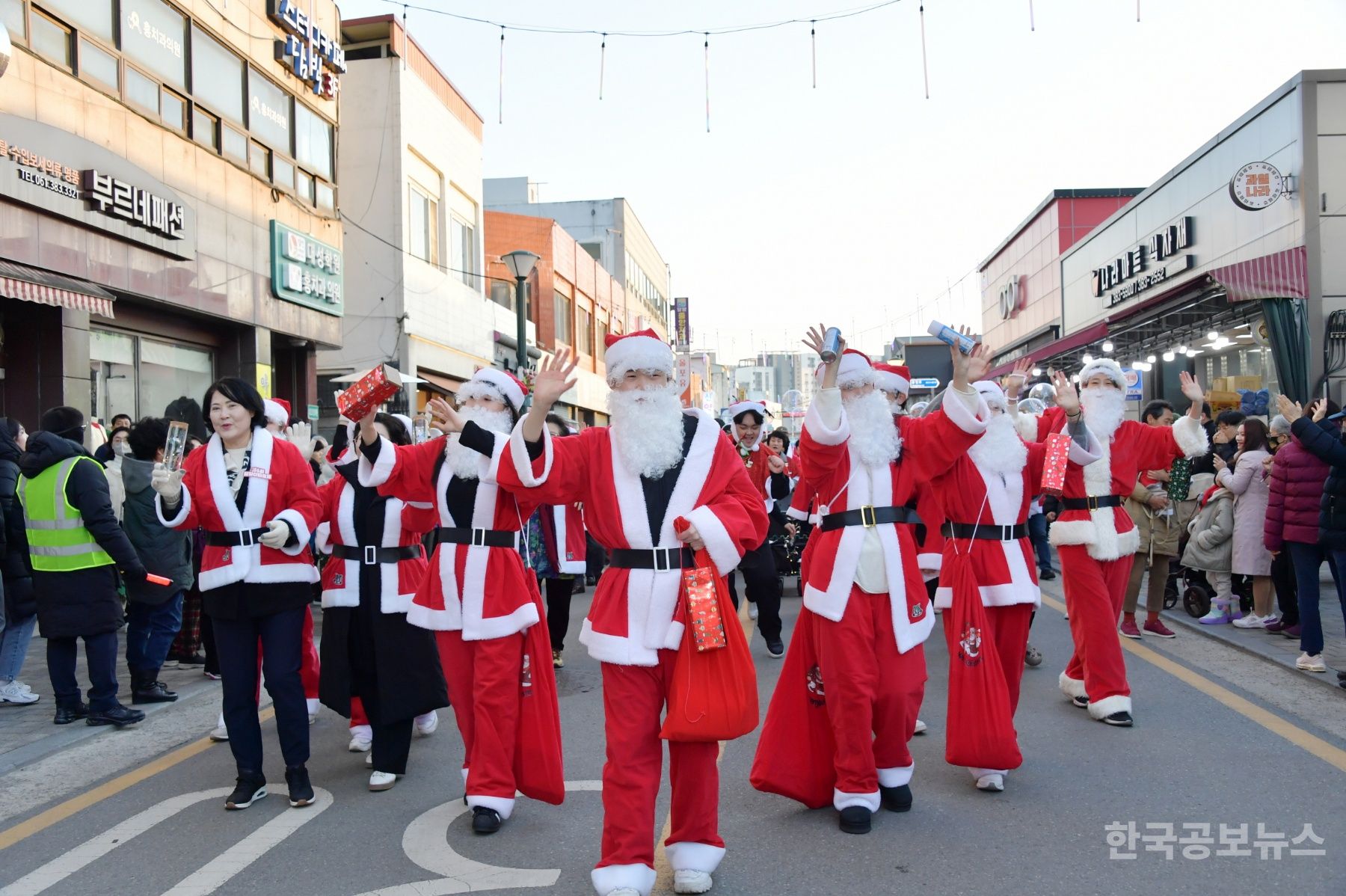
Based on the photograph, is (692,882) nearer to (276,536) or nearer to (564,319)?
(276,536)

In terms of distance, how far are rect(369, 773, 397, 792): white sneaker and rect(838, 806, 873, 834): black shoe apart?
214cm

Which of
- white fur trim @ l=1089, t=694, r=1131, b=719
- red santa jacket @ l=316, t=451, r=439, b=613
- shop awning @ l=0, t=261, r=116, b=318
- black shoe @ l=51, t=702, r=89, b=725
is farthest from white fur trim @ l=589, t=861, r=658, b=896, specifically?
shop awning @ l=0, t=261, r=116, b=318

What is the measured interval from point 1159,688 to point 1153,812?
8.43ft

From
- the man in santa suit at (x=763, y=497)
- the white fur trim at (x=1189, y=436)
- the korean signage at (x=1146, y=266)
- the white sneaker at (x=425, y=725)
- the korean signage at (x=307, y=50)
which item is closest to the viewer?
the white sneaker at (x=425, y=725)

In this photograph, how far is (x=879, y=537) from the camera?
14.7 ft

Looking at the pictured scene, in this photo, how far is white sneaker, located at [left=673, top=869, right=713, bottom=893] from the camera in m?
3.71

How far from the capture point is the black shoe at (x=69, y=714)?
644 cm

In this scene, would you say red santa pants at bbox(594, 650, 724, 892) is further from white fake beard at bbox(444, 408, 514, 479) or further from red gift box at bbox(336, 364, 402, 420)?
red gift box at bbox(336, 364, 402, 420)

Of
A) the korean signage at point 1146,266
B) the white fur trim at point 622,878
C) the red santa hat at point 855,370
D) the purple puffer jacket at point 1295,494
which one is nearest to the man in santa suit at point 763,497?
the red santa hat at point 855,370

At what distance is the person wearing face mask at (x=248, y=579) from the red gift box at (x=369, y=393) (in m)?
0.52

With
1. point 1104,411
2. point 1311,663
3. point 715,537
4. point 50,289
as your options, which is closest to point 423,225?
point 50,289

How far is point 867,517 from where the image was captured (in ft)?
14.8

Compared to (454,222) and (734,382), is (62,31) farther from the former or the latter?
(734,382)

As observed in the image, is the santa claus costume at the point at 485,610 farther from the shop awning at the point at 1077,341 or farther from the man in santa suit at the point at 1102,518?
the shop awning at the point at 1077,341
